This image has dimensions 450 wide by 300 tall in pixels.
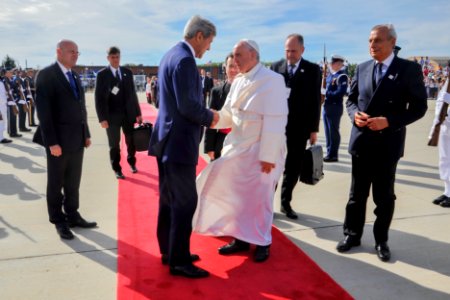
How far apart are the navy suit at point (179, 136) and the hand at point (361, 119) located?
1385 millimetres

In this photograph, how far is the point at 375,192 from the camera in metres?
3.58

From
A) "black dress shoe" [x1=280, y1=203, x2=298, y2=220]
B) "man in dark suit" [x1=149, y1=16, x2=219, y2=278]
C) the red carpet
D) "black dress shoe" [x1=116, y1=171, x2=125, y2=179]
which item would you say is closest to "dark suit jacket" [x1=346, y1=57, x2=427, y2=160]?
the red carpet

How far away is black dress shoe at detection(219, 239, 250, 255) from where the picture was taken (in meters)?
3.64

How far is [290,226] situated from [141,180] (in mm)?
2898

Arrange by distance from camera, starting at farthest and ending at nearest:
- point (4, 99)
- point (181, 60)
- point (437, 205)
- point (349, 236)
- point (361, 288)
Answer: point (4, 99) → point (437, 205) → point (349, 236) → point (361, 288) → point (181, 60)

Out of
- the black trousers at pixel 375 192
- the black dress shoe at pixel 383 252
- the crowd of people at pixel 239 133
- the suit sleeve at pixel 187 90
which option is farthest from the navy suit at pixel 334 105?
the suit sleeve at pixel 187 90

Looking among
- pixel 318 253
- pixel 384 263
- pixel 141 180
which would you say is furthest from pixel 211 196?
pixel 141 180

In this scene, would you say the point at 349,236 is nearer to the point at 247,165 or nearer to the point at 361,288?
the point at 361,288

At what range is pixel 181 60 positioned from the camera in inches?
112

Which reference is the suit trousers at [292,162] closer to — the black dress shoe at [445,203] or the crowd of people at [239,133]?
the crowd of people at [239,133]

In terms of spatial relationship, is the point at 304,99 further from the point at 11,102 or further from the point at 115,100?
the point at 11,102

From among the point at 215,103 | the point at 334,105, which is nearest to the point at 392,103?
the point at 215,103

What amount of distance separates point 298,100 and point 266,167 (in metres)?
1.44

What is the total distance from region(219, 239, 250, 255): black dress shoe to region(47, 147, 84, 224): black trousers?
1.81m
